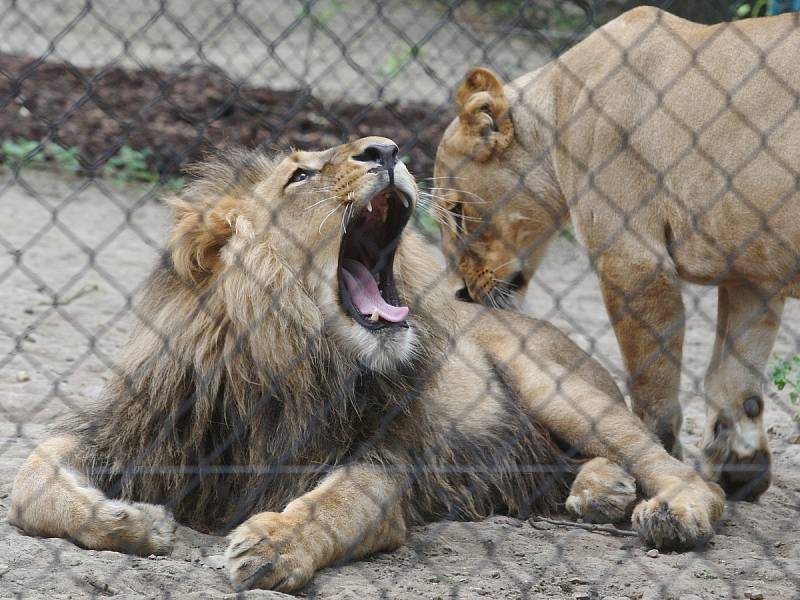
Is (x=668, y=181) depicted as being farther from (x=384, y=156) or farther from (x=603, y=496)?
(x=384, y=156)

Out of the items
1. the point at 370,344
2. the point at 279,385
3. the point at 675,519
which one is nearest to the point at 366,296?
the point at 370,344

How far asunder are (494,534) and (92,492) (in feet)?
3.30

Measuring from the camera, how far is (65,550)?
2494 mm

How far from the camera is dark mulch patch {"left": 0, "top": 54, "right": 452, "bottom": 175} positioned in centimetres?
733

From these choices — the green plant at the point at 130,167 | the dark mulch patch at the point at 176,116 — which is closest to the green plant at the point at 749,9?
the dark mulch patch at the point at 176,116

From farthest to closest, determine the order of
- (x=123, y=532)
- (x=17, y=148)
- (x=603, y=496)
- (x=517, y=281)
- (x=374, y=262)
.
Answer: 1. (x=17, y=148)
2. (x=517, y=281)
3. (x=603, y=496)
4. (x=374, y=262)
5. (x=123, y=532)

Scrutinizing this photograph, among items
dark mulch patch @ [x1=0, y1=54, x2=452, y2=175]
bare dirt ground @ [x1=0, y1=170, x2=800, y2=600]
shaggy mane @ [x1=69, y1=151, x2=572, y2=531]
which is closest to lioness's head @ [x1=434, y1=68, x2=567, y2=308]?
bare dirt ground @ [x1=0, y1=170, x2=800, y2=600]

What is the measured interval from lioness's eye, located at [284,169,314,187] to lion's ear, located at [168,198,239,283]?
0.15 m

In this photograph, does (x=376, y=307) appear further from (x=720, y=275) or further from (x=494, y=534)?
(x=720, y=275)

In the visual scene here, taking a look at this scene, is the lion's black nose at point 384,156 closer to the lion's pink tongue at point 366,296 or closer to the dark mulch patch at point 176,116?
the lion's pink tongue at point 366,296

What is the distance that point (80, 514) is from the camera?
254 centimetres

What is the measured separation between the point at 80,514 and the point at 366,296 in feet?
2.70

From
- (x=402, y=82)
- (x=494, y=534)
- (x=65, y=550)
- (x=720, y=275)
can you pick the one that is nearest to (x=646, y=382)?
(x=720, y=275)

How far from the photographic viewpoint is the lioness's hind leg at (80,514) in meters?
2.54
